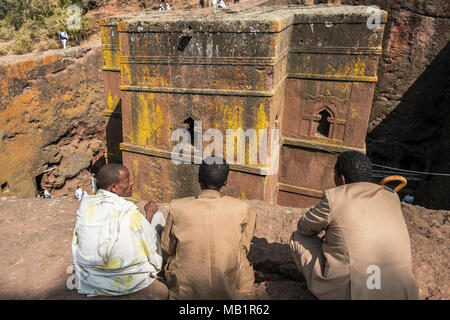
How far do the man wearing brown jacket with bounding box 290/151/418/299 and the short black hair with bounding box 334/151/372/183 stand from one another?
12 mm

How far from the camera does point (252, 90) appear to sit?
597cm

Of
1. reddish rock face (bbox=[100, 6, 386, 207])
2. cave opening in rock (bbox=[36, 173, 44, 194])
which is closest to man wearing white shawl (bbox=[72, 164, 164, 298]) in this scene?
reddish rock face (bbox=[100, 6, 386, 207])

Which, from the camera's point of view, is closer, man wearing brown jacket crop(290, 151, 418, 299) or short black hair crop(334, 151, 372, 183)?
man wearing brown jacket crop(290, 151, 418, 299)

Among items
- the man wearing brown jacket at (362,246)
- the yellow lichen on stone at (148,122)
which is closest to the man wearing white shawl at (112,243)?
the man wearing brown jacket at (362,246)

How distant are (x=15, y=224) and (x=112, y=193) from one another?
2290mm

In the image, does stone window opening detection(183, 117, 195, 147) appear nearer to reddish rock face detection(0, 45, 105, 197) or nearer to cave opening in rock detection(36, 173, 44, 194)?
reddish rock face detection(0, 45, 105, 197)

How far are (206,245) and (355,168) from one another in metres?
1.09

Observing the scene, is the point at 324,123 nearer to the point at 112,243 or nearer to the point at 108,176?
the point at 108,176

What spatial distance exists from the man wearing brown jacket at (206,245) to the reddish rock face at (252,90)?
3.86m

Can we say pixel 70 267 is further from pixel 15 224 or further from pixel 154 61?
pixel 154 61

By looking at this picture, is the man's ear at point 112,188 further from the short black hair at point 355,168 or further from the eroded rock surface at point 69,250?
the short black hair at point 355,168

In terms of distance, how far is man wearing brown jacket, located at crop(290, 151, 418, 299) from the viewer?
210 centimetres

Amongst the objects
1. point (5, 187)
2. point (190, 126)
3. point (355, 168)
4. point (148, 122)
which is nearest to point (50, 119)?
point (5, 187)

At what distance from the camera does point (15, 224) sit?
4066 mm
